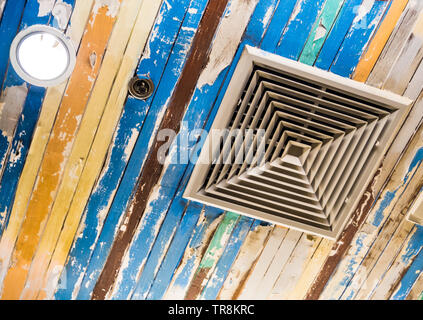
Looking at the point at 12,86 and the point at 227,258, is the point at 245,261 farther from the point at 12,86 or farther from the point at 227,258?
the point at 12,86

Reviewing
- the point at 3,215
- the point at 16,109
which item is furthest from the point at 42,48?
the point at 3,215

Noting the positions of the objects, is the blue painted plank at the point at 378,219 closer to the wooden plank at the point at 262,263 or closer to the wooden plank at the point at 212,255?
the wooden plank at the point at 262,263

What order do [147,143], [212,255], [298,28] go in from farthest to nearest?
[212,255]
[147,143]
[298,28]

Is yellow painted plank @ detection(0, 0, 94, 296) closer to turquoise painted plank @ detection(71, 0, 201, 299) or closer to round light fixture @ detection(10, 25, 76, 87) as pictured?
round light fixture @ detection(10, 25, 76, 87)

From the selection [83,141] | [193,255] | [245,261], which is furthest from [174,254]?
[83,141]

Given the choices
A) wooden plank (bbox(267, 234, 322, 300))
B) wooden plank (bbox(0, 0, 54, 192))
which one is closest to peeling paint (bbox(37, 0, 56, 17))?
wooden plank (bbox(0, 0, 54, 192))

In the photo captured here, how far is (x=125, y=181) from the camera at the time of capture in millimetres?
1657

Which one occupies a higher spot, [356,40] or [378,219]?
[356,40]

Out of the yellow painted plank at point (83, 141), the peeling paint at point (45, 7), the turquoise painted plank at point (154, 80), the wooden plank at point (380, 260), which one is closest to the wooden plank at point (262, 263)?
the wooden plank at point (380, 260)

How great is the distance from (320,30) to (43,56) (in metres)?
1.26

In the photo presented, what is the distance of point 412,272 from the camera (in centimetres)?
190

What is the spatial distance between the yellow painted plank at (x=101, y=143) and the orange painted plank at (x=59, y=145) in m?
0.10

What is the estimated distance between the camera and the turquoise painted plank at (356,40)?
1474mm
